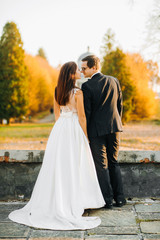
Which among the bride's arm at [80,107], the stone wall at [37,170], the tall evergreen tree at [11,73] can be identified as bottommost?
the stone wall at [37,170]

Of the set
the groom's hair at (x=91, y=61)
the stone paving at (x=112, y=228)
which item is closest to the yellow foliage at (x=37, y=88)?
the groom's hair at (x=91, y=61)

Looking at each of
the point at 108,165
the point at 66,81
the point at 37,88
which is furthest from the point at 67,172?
the point at 37,88

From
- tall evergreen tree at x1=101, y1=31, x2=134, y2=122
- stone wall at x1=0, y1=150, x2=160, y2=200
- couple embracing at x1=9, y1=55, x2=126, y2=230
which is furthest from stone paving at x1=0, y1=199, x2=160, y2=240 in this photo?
tall evergreen tree at x1=101, y1=31, x2=134, y2=122

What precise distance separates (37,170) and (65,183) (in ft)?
2.63

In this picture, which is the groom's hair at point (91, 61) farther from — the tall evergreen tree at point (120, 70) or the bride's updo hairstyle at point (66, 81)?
the tall evergreen tree at point (120, 70)

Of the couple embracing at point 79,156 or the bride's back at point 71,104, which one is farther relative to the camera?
the bride's back at point 71,104

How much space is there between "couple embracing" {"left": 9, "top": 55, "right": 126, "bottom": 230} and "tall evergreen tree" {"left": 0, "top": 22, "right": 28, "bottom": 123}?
20031 millimetres

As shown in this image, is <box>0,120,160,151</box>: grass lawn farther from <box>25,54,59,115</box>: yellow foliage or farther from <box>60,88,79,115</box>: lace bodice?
<box>25,54,59,115</box>: yellow foliage

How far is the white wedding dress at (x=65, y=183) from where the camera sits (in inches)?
121

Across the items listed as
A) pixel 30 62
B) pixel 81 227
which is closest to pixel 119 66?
pixel 30 62

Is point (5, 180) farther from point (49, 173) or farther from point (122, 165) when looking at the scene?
point (122, 165)

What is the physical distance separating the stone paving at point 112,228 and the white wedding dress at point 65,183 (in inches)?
4.8

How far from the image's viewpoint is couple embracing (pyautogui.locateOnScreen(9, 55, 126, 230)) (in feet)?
10.3

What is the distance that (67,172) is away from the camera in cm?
325
